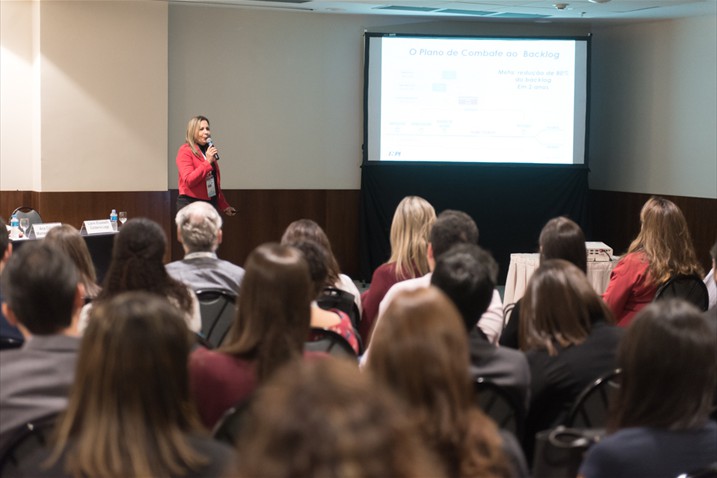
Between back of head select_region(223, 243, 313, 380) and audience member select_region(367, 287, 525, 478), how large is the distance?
71 centimetres

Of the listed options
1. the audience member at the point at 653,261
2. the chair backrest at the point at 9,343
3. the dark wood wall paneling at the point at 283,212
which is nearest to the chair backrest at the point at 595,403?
the chair backrest at the point at 9,343

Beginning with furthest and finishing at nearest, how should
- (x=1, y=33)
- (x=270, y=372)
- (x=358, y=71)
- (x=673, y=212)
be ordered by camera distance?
1. (x=358, y=71)
2. (x=1, y=33)
3. (x=673, y=212)
4. (x=270, y=372)

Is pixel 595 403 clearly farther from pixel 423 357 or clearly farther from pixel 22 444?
pixel 22 444

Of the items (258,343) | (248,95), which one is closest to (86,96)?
(248,95)

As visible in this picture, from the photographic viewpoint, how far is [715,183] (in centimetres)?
846

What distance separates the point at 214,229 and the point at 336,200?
5.49m

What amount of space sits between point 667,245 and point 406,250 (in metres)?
1.30

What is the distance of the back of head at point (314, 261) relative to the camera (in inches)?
137

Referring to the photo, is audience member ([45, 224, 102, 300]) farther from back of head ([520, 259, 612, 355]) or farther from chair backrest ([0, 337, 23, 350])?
back of head ([520, 259, 612, 355])

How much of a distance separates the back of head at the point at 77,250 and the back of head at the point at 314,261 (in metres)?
0.87

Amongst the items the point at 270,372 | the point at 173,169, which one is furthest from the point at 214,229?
the point at 173,169

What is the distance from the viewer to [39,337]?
2.11 meters

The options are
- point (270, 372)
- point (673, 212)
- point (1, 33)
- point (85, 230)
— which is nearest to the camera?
point (270, 372)

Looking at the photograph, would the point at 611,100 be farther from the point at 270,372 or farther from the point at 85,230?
the point at 270,372
